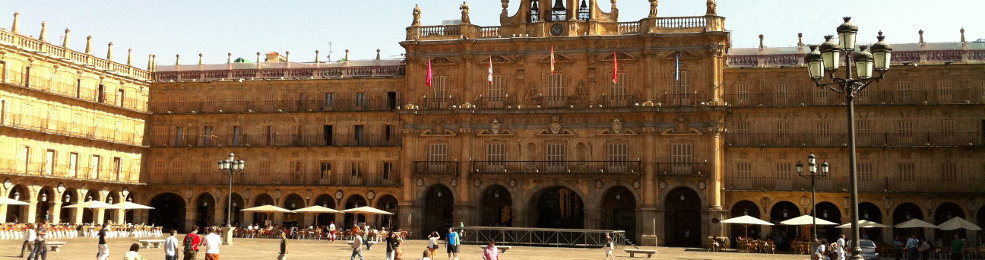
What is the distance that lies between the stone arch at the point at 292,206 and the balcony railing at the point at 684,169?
20.4m

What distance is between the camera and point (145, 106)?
2226 inches

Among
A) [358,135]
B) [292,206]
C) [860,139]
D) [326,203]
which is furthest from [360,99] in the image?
[860,139]

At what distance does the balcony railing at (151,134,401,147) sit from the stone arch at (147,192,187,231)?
3.82 m

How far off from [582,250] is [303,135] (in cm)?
2057

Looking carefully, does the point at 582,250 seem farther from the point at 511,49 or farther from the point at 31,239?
the point at 31,239

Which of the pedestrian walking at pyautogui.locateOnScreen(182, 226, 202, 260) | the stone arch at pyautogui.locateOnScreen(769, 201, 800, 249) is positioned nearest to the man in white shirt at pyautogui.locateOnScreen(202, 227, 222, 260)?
the pedestrian walking at pyautogui.locateOnScreen(182, 226, 202, 260)

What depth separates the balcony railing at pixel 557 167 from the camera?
156 ft

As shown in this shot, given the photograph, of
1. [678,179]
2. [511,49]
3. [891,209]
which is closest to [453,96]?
[511,49]

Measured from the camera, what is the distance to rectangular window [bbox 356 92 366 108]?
53.7 m

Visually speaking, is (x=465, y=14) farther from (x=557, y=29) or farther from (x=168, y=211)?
(x=168, y=211)

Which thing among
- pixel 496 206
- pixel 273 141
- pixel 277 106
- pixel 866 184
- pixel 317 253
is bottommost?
pixel 317 253

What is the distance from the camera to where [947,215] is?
46.5 meters

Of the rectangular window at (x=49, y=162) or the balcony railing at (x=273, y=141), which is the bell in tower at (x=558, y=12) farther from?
the rectangular window at (x=49, y=162)

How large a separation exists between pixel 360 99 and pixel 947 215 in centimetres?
3101
